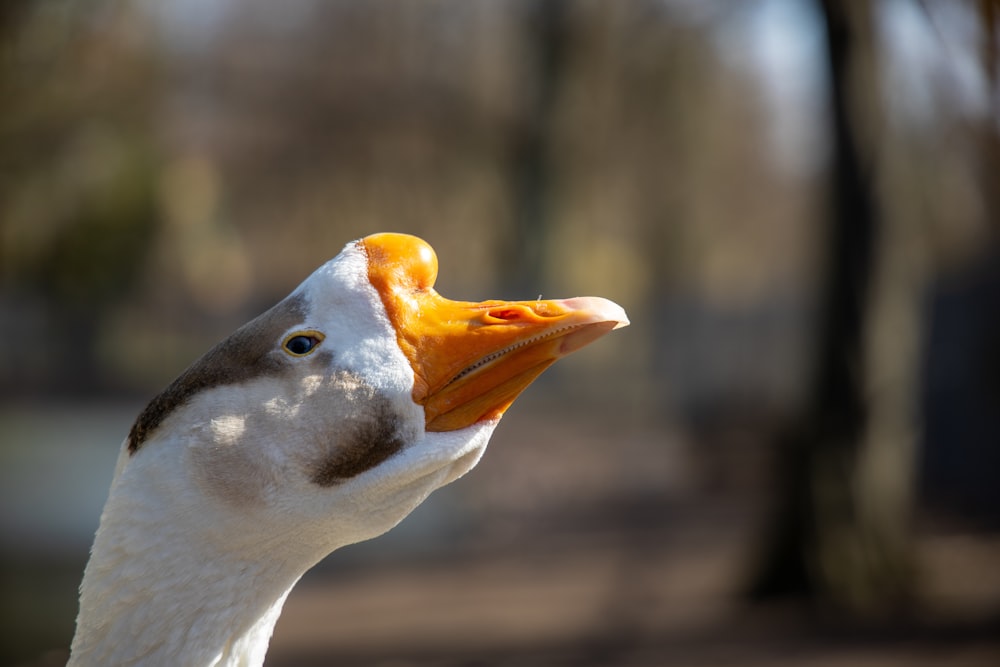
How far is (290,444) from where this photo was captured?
206cm

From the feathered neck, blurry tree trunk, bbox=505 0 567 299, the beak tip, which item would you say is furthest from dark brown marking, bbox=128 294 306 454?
blurry tree trunk, bbox=505 0 567 299

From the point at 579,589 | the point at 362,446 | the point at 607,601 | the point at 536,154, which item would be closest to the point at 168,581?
the point at 362,446

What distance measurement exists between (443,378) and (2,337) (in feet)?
66.7

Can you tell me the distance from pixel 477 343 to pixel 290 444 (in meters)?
0.44

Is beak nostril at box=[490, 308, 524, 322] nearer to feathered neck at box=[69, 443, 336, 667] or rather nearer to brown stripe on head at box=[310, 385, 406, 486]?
brown stripe on head at box=[310, 385, 406, 486]

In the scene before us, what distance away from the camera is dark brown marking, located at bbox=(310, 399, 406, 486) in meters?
2.07

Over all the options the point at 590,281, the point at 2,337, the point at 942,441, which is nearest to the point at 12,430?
the point at 2,337

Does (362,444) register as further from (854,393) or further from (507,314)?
(854,393)

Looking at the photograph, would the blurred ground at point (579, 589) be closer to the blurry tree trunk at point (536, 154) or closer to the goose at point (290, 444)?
the goose at point (290, 444)

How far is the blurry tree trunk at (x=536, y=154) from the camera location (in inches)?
828

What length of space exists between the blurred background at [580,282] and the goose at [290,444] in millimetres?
1310

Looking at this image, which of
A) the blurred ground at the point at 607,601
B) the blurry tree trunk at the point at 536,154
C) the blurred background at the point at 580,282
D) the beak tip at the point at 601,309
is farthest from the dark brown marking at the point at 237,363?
the blurry tree trunk at the point at 536,154

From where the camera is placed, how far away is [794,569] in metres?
8.36

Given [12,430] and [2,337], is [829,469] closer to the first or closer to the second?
[12,430]
